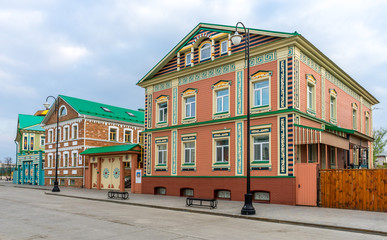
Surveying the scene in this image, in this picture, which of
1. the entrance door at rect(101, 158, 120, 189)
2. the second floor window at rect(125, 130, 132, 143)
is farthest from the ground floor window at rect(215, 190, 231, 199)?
the second floor window at rect(125, 130, 132, 143)

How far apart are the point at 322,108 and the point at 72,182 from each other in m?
26.6

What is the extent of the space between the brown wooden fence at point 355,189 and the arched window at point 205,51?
36.5 ft

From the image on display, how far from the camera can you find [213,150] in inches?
901

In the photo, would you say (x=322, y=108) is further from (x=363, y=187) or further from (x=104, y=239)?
(x=104, y=239)

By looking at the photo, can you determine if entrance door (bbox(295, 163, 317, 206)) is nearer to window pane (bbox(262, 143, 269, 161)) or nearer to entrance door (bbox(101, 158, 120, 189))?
window pane (bbox(262, 143, 269, 161))

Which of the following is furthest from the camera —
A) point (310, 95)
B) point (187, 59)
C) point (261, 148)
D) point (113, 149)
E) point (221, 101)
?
point (113, 149)

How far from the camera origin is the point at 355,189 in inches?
658

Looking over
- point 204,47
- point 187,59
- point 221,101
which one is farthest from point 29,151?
point 221,101

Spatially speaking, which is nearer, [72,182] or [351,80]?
[351,80]

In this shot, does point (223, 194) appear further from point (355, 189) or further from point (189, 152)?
point (355, 189)

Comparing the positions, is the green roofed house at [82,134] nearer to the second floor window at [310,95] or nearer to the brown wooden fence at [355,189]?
the second floor window at [310,95]

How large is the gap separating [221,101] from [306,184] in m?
7.89

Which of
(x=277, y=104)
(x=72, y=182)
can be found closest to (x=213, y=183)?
(x=277, y=104)

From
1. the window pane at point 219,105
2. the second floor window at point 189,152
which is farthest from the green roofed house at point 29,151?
the window pane at point 219,105
